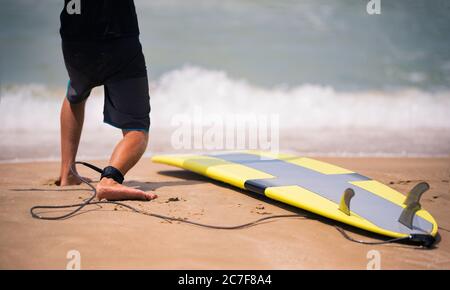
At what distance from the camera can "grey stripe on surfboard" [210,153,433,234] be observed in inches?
80.4

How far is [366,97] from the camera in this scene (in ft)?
22.4

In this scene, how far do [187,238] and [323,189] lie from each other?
2.64 ft

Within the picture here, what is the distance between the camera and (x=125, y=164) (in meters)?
2.50

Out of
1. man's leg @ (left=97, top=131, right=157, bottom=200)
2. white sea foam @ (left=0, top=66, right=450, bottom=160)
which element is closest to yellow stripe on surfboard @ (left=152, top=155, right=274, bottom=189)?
man's leg @ (left=97, top=131, right=157, bottom=200)

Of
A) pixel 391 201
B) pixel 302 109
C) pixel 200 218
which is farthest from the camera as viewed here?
pixel 302 109

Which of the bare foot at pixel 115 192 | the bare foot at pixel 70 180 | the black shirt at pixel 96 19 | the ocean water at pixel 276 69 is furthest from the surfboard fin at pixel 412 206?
the ocean water at pixel 276 69

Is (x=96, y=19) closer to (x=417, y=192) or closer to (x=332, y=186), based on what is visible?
(x=332, y=186)


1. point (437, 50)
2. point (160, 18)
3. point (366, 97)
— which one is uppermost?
point (160, 18)

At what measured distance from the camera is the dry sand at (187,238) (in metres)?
1.66

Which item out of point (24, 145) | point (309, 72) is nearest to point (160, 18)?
point (309, 72)

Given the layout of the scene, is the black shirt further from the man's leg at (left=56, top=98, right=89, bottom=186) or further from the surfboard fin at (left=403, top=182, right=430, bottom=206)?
the surfboard fin at (left=403, top=182, right=430, bottom=206)

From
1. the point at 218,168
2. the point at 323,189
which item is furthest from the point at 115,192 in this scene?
the point at 323,189

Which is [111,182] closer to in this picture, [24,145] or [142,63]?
[142,63]
